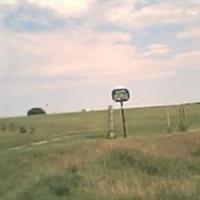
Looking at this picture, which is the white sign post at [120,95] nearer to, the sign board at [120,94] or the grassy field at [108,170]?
the sign board at [120,94]

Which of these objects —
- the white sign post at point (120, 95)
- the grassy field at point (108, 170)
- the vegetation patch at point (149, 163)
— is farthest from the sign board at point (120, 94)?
the vegetation patch at point (149, 163)

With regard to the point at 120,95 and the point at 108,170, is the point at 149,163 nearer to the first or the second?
the point at 108,170

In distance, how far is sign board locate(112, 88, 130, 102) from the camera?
1171 inches

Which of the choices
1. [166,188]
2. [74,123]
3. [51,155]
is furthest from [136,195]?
[74,123]

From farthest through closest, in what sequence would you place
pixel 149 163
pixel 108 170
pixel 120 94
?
1. pixel 120 94
2. pixel 149 163
3. pixel 108 170

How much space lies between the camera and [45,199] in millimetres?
16844

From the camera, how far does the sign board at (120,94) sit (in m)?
29.8

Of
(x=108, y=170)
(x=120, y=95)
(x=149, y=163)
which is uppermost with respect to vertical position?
(x=120, y=95)

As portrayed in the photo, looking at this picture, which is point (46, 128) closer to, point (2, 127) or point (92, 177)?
point (2, 127)

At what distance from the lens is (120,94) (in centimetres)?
2978

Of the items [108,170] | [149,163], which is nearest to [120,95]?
[149,163]

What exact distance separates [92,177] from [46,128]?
24.4 meters

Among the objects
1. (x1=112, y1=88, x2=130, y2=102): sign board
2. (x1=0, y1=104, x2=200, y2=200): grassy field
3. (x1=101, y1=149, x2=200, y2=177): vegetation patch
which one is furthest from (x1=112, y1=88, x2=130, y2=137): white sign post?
(x1=101, y1=149, x2=200, y2=177): vegetation patch

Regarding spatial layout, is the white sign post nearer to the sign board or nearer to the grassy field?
the sign board
